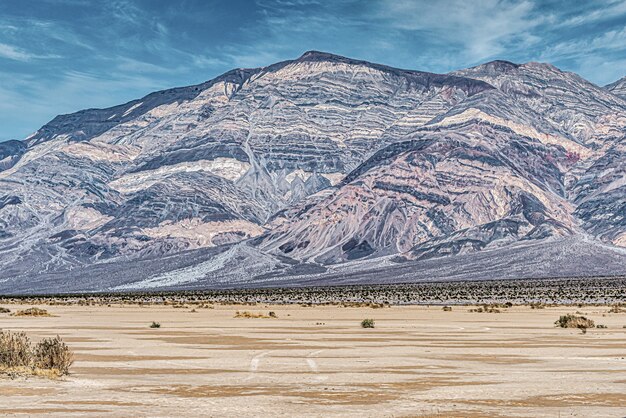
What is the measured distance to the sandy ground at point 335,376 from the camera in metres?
17.2

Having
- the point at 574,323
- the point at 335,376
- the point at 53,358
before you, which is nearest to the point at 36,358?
the point at 53,358

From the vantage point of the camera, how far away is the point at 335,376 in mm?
23469

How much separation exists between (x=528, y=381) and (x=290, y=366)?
725cm

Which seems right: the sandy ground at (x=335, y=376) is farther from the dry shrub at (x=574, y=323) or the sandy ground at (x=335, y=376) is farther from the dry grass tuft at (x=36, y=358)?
the dry shrub at (x=574, y=323)

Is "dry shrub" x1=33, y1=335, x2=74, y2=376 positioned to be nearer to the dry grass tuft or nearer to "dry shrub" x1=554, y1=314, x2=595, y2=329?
the dry grass tuft

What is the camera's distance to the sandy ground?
17234 millimetres

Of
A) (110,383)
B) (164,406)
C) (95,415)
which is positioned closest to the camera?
(95,415)

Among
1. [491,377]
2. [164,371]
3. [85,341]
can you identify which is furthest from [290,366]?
[85,341]

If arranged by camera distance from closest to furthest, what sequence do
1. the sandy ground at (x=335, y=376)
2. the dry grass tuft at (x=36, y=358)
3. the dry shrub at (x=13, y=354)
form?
the sandy ground at (x=335, y=376)
the dry grass tuft at (x=36, y=358)
the dry shrub at (x=13, y=354)

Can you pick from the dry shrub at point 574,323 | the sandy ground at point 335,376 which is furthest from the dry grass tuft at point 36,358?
the dry shrub at point 574,323

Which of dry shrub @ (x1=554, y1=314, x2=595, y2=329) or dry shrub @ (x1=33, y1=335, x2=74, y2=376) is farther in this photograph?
dry shrub @ (x1=554, y1=314, x2=595, y2=329)

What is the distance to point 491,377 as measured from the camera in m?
23.0

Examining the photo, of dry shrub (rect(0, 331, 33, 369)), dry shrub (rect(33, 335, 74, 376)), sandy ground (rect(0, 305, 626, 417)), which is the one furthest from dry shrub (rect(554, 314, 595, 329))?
dry shrub (rect(0, 331, 33, 369))

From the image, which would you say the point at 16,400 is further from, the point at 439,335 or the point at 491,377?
the point at 439,335
